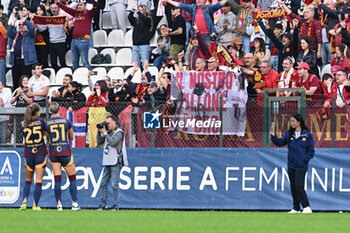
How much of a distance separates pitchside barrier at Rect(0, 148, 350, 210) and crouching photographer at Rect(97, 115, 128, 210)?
1.10m

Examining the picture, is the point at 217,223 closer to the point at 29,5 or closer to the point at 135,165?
the point at 135,165

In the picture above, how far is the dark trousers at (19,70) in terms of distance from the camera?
21797 mm

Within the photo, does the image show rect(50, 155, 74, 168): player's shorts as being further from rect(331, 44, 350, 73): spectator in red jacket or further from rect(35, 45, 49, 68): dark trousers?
Answer: rect(35, 45, 49, 68): dark trousers

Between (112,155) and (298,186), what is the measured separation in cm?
376

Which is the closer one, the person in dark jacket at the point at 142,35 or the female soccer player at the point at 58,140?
the female soccer player at the point at 58,140

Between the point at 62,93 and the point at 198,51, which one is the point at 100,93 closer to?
the point at 62,93

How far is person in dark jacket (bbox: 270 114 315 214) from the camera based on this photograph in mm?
14594

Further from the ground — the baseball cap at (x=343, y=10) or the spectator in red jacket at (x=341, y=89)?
the baseball cap at (x=343, y=10)

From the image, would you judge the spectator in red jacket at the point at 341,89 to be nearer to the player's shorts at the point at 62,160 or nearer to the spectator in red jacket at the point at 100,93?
the spectator in red jacket at the point at 100,93

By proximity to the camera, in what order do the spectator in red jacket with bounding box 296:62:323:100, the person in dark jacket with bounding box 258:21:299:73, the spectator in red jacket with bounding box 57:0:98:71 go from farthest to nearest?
the spectator in red jacket with bounding box 57:0:98:71, the person in dark jacket with bounding box 258:21:299:73, the spectator in red jacket with bounding box 296:62:323:100

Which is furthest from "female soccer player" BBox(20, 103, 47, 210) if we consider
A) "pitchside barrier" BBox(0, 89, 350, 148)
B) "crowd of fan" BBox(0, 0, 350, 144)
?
"crowd of fan" BBox(0, 0, 350, 144)

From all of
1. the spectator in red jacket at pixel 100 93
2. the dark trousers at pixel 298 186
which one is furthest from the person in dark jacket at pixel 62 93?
the dark trousers at pixel 298 186

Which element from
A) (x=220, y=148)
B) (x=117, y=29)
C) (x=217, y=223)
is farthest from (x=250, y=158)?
(x=117, y=29)

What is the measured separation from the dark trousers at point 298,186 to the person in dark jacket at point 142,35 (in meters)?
7.14
